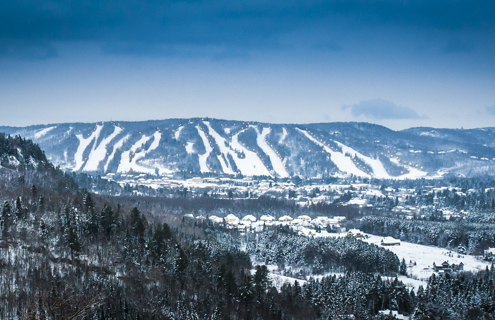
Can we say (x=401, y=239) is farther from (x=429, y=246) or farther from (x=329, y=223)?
(x=329, y=223)

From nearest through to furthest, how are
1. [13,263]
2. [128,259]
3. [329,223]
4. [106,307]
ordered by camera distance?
[106,307] → [13,263] → [128,259] → [329,223]

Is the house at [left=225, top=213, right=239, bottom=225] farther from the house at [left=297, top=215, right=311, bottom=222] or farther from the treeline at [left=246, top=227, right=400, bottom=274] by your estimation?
the treeline at [left=246, top=227, right=400, bottom=274]

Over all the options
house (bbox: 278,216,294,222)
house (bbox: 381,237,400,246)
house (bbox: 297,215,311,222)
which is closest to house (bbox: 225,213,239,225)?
house (bbox: 278,216,294,222)

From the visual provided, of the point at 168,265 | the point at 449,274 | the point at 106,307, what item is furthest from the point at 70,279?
the point at 449,274

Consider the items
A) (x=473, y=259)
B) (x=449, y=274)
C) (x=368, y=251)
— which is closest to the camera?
(x=449, y=274)

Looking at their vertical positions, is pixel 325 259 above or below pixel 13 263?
below

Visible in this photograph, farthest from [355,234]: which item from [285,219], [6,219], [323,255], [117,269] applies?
[6,219]

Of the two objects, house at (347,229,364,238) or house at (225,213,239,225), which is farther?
house at (225,213,239,225)
